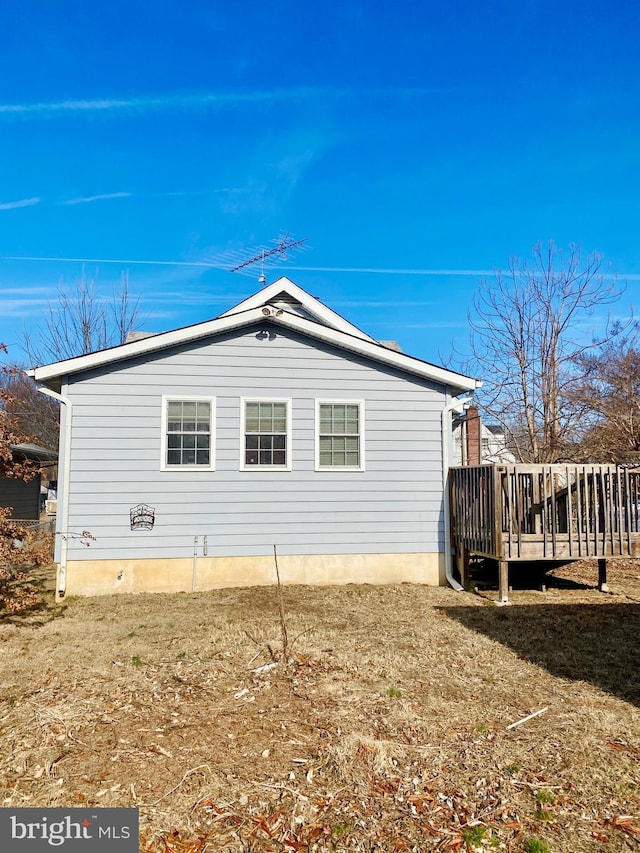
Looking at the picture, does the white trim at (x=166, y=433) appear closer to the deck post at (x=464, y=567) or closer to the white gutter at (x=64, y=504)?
the white gutter at (x=64, y=504)

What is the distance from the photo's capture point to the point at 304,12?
11664mm

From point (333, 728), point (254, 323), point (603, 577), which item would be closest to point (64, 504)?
point (254, 323)

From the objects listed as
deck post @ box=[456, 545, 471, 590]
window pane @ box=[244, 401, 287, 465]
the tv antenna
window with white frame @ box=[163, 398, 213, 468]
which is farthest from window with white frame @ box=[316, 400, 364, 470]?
the tv antenna

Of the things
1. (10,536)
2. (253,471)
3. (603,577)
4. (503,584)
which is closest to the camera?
(10,536)

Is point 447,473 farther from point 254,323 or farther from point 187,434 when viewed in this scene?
point 187,434

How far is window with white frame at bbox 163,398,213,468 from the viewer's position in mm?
9102

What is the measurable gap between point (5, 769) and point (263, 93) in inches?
650

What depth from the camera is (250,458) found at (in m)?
9.29

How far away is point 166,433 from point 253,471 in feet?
5.15

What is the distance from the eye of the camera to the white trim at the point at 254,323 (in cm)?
875

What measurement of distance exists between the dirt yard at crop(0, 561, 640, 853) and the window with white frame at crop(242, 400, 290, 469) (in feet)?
9.00

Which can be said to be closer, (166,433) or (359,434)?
(166,433)

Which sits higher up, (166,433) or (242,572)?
(166,433)

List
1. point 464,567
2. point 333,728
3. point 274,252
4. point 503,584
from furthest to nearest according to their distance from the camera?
point 274,252 < point 464,567 < point 503,584 < point 333,728
